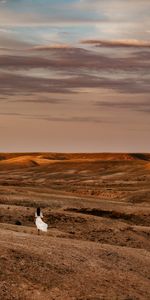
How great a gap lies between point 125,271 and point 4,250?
740 centimetres

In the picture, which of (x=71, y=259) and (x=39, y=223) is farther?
(x=39, y=223)

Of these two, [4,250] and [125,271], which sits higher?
[4,250]

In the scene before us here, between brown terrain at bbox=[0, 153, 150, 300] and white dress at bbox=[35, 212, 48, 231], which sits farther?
white dress at bbox=[35, 212, 48, 231]

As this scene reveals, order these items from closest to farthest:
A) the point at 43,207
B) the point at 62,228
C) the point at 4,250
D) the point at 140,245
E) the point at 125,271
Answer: the point at 4,250 → the point at 125,271 → the point at 140,245 → the point at 62,228 → the point at 43,207

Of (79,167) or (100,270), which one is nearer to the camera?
(100,270)

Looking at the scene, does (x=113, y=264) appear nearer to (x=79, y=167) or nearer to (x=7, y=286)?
(x=7, y=286)

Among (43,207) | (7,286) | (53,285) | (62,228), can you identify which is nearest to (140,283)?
(53,285)

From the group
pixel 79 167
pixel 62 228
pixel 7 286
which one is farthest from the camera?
pixel 79 167

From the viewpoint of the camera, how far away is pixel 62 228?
52.0m

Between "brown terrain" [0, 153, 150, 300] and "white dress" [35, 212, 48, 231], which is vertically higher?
"white dress" [35, 212, 48, 231]

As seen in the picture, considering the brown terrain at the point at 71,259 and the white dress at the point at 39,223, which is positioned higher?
the white dress at the point at 39,223

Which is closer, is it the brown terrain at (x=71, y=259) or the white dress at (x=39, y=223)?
the brown terrain at (x=71, y=259)

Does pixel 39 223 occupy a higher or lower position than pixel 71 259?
higher

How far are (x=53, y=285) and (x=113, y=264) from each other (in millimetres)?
6536
